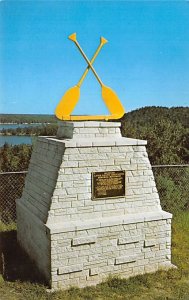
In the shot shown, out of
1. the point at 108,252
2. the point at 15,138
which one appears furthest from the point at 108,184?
the point at 15,138

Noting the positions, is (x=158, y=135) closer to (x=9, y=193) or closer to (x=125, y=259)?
(x=9, y=193)

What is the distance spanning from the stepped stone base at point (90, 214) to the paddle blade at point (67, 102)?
0.74 feet

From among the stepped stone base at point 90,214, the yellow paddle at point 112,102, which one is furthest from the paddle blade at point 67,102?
the yellow paddle at point 112,102

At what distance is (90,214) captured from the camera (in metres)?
6.08

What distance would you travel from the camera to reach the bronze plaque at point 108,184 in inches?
240

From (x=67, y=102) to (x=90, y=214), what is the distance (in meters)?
2.01

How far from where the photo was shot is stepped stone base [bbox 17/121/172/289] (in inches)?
230

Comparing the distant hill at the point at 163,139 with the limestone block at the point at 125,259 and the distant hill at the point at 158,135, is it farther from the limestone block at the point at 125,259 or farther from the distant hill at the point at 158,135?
the limestone block at the point at 125,259

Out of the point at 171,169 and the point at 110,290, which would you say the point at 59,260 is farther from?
the point at 171,169

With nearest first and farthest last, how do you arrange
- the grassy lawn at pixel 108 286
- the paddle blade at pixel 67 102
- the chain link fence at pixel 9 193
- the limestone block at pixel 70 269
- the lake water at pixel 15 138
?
the grassy lawn at pixel 108 286, the limestone block at pixel 70 269, the paddle blade at pixel 67 102, the chain link fence at pixel 9 193, the lake water at pixel 15 138

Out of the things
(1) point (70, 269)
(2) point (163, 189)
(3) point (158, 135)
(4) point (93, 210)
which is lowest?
(1) point (70, 269)

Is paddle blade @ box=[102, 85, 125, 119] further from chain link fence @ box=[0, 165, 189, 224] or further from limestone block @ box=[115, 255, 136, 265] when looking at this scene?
chain link fence @ box=[0, 165, 189, 224]

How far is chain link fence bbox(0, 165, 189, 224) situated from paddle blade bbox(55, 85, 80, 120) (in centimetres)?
307

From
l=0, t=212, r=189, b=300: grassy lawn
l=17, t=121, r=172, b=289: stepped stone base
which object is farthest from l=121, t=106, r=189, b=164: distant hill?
l=17, t=121, r=172, b=289: stepped stone base
